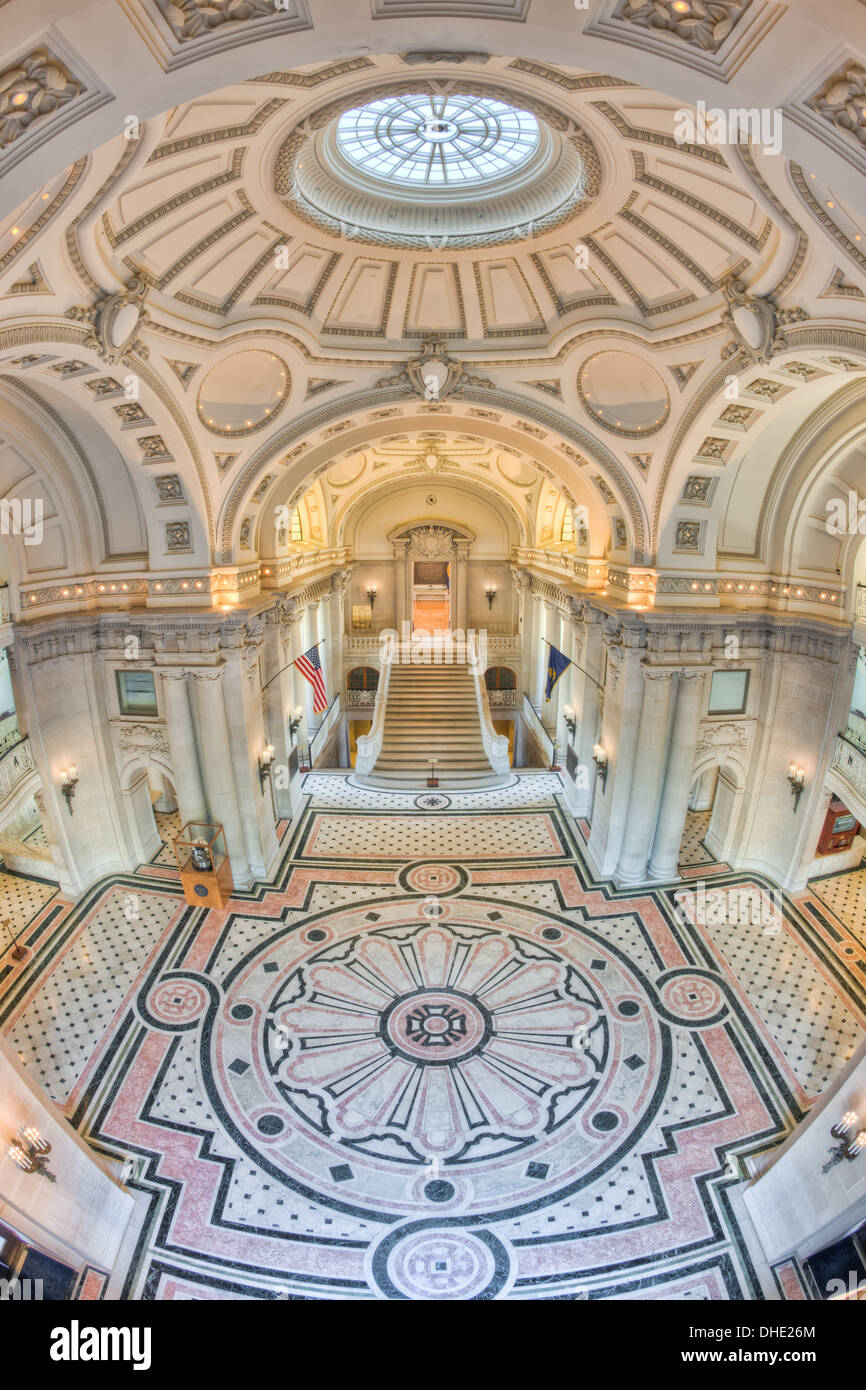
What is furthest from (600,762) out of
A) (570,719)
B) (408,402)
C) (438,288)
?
(438,288)

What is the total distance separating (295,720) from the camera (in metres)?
→ 18.4

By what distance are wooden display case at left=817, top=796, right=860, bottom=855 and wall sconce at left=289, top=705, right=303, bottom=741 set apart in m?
13.0

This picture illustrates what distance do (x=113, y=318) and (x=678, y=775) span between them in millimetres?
12755

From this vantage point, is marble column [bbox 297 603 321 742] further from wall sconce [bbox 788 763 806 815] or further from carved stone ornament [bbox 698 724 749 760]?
wall sconce [bbox 788 763 806 815]

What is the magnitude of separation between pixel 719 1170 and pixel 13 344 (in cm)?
1342

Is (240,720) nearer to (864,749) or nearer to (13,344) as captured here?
(13,344)

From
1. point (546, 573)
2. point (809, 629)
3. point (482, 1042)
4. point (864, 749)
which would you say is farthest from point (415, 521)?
point (482, 1042)

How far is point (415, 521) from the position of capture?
26.7 meters

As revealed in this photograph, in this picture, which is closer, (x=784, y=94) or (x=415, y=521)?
(x=784, y=94)

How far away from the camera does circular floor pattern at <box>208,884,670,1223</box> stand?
816cm

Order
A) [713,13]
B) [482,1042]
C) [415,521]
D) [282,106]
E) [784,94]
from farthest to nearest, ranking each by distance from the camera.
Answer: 1. [415,521]
2. [482,1042]
3. [282,106]
4. [784,94]
5. [713,13]

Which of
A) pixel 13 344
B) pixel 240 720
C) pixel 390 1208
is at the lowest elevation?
pixel 390 1208

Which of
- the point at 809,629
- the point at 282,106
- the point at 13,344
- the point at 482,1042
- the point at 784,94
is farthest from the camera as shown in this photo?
the point at 809,629

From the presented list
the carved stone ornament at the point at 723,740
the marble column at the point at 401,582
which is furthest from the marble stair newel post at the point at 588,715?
the marble column at the point at 401,582
